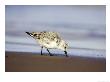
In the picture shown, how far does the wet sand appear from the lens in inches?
93.8

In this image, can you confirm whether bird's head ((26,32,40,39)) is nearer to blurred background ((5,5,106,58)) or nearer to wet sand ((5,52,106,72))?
blurred background ((5,5,106,58))

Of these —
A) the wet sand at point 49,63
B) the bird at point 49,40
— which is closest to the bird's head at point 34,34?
the bird at point 49,40

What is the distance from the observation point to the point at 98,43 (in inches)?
94.6

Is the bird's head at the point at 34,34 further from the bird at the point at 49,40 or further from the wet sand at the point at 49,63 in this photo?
the wet sand at the point at 49,63

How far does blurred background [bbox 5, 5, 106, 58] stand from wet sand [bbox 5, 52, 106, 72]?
0.05 metres

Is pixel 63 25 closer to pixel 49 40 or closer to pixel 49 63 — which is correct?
pixel 49 40

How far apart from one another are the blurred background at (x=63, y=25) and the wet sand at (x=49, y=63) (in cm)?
5

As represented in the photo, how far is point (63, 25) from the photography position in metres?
2.39

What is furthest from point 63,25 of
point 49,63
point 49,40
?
point 49,63

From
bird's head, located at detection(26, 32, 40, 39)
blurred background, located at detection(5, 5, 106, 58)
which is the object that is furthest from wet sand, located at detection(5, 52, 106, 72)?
bird's head, located at detection(26, 32, 40, 39)

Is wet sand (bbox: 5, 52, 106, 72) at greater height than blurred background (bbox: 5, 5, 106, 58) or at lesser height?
lesser

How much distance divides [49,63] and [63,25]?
1.27 ft
